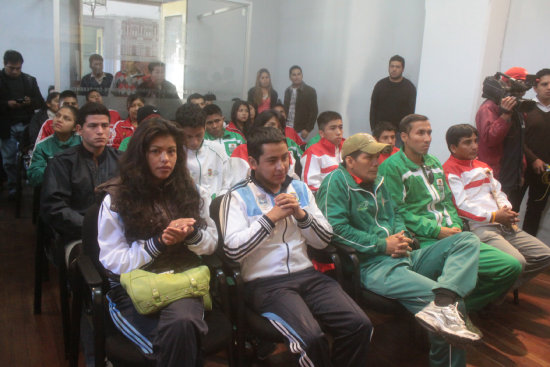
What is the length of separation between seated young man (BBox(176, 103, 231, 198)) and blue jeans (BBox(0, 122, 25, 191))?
3.20 m

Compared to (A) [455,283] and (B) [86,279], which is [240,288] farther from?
(A) [455,283]

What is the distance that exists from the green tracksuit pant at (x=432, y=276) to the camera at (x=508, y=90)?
164 cm

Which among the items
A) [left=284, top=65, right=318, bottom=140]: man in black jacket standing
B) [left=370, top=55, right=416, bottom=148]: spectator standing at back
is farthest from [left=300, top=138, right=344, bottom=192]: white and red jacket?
[left=284, top=65, right=318, bottom=140]: man in black jacket standing

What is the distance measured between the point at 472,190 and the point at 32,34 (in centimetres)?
653

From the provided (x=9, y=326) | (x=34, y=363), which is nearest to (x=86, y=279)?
(x=34, y=363)

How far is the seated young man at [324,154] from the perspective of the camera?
3258 millimetres

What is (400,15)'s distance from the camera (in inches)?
214

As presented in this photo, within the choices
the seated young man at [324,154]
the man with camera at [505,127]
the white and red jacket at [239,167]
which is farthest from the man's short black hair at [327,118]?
the man with camera at [505,127]

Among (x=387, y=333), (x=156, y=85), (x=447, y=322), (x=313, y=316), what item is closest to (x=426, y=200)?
(x=387, y=333)

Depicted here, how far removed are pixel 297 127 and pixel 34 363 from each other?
4.83 m

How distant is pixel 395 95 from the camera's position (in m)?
5.14

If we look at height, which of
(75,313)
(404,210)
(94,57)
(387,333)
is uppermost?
(94,57)

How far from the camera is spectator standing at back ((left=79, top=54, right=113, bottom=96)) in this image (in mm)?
5254

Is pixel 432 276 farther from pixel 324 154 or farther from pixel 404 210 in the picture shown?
pixel 324 154
